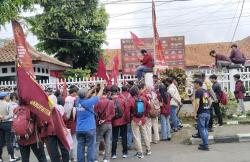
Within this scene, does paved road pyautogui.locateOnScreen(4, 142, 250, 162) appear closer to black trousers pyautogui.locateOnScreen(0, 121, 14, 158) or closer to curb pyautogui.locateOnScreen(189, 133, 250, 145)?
curb pyautogui.locateOnScreen(189, 133, 250, 145)

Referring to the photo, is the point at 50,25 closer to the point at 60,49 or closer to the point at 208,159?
the point at 60,49

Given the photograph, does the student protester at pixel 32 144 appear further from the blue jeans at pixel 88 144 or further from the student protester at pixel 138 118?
the student protester at pixel 138 118

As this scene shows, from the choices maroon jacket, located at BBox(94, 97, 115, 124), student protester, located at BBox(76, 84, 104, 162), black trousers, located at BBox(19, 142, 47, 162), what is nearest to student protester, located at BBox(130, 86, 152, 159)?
maroon jacket, located at BBox(94, 97, 115, 124)

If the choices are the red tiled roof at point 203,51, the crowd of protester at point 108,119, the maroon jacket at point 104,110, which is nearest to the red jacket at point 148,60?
the crowd of protester at point 108,119

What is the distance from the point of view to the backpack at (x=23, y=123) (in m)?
7.68

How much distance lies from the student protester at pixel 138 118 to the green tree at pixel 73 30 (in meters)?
20.6

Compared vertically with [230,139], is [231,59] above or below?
above

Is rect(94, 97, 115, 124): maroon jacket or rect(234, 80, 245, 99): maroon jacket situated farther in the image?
rect(234, 80, 245, 99): maroon jacket

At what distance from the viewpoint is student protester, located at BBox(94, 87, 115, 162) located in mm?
10344

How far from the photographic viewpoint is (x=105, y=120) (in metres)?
10.3

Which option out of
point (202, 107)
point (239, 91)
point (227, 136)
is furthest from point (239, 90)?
point (202, 107)

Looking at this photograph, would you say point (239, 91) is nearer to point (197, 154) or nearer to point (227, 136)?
point (227, 136)

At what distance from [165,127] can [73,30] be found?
19.7m

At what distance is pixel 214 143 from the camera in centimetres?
1255
